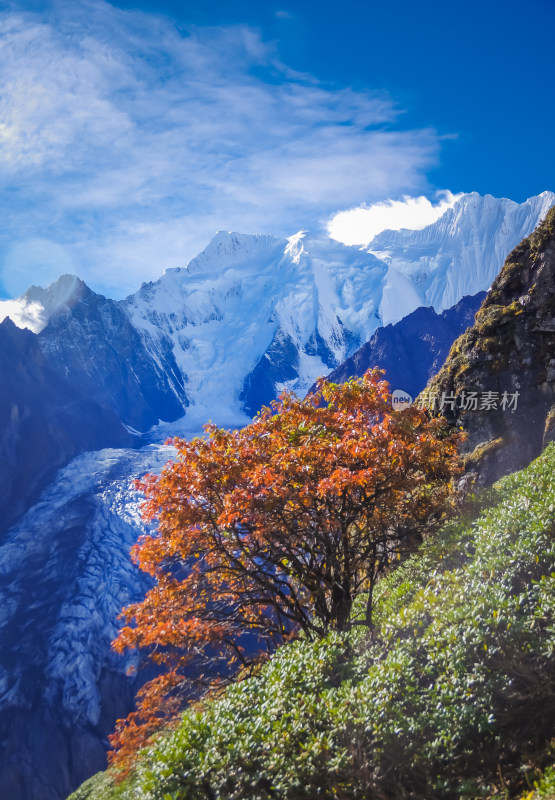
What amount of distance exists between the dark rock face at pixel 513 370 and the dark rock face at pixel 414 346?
121 m

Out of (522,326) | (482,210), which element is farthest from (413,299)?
(522,326)

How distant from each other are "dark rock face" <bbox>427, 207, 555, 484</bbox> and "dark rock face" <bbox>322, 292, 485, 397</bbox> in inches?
4773

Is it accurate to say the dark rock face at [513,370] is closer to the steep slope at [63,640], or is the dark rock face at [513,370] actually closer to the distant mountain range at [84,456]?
the distant mountain range at [84,456]

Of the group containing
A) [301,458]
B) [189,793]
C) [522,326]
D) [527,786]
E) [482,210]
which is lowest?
[527,786]

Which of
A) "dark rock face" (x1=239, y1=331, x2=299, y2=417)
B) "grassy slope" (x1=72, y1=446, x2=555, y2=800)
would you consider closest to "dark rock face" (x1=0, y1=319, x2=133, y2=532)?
"dark rock face" (x1=239, y1=331, x2=299, y2=417)

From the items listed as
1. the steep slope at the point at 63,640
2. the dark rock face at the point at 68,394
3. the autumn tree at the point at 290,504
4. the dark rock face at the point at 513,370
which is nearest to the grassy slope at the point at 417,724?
the autumn tree at the point at 290,504

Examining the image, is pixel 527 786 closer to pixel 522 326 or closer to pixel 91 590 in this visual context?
pixel 522 326

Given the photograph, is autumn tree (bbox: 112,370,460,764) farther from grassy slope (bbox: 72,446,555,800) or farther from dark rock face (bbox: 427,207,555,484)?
dark rock face (bbox: 427,207,555,484)

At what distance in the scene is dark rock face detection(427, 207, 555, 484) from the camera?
64.9 ft

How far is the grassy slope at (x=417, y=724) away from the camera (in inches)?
254

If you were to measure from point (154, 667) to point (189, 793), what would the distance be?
230 ft

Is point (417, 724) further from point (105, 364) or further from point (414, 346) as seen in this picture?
point (105, 364)

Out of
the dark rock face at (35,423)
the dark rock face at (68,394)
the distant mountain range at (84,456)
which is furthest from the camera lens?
the dark rock face at (68,394)

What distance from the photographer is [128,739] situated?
14.0m
